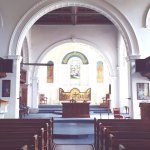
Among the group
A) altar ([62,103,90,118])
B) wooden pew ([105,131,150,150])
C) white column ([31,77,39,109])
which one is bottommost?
altar ([62,103,90,118])

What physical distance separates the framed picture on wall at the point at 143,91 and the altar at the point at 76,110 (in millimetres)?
4227

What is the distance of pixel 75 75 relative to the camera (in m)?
22.8

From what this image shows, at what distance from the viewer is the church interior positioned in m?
4.84

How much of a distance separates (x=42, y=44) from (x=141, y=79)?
8512 millimetres

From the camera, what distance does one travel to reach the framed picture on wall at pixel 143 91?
34.0ft

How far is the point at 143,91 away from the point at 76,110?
4920mm

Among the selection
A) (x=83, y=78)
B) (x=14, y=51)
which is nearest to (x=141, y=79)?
(x=14, y=51)

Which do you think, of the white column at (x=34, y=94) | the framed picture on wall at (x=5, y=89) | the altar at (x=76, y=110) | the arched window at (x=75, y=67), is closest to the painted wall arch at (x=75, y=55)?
the arched window at (x=75, y=67)

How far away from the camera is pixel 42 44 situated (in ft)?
55.1

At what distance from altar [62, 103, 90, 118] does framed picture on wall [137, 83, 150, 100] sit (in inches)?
166

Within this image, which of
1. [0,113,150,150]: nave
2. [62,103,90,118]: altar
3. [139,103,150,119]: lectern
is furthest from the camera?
[62,103,90,118]: altar

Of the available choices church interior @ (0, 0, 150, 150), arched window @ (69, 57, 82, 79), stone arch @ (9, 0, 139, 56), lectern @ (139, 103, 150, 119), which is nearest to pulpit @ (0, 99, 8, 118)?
church interior @ (0, 0, 150, 150)

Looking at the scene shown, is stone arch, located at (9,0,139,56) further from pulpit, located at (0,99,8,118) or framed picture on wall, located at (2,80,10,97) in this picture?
pulpit, located at (0,99,8,118)

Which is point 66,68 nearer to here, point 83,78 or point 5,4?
point 83,78
